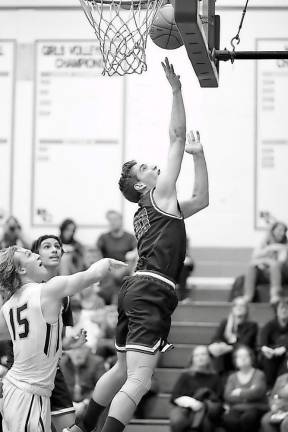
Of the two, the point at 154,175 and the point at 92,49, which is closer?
the point at 154,175

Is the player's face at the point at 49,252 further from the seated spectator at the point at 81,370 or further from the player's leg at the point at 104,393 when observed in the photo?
the seated spectator at the point at 81,370

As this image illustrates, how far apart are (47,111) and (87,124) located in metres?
0.76

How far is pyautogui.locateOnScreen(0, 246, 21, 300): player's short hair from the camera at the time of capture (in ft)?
22.0

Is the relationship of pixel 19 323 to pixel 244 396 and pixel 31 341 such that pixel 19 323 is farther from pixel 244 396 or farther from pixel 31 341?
pixel 244 396

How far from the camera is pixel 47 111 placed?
1658 centimetres

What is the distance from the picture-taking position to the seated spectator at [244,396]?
11039 millimetres

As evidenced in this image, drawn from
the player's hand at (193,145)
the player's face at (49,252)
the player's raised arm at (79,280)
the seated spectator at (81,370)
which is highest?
the player's hand at (193,145)

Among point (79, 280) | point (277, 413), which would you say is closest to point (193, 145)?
point (79, 280)

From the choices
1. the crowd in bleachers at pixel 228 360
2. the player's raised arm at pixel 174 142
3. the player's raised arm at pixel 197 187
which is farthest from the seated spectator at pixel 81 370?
the player's raised arm at pixel 174 142

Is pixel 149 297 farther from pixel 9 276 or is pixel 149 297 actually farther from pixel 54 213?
pixel 54 213

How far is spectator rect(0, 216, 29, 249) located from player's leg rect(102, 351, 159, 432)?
8.59 meters

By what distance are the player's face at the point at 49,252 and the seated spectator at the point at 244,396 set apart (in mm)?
4395

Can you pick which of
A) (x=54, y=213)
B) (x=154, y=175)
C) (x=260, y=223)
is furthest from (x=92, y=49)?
(x=154, y=175)

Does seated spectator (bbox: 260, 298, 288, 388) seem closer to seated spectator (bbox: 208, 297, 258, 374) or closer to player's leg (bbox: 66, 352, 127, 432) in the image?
seated spectator (bbox: 208, 297, 258, 374)
